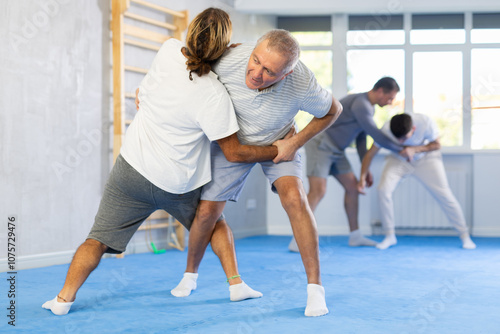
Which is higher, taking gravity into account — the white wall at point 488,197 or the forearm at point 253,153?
the forearm at point 253,153

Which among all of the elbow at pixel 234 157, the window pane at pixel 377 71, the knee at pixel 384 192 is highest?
the window pane at pixel 377 71

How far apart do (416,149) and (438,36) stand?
1921 mm

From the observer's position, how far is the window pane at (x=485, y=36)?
6.09m

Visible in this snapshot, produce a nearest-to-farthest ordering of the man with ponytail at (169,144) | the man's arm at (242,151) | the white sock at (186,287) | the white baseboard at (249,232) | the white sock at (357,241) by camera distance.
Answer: the man with ponytail at (169,144), the man's arm at (242,151), the white sock at (186,287), the white sock at (357,241), the white baseboard at (249,232)

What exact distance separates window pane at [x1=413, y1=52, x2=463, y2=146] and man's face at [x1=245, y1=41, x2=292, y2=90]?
440 cm

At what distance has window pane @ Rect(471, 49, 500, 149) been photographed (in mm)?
6066

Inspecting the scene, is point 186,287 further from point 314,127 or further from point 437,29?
point 437,29

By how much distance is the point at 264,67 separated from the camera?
2.07 metres

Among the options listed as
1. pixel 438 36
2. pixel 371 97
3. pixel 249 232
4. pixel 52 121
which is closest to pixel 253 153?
pixel 52 121

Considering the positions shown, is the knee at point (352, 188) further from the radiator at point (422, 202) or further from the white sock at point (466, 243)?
the radiator at point (422, 202)

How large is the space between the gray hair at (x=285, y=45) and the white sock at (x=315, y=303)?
0.88 meters

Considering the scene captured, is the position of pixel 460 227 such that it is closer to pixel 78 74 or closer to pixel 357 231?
pixel 357 231

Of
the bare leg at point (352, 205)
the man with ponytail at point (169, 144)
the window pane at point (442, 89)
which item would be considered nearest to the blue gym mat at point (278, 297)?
the man with ponytail at point (169, 144)

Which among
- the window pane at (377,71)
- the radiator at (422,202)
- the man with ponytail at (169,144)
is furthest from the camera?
the window pane at (377,71)
